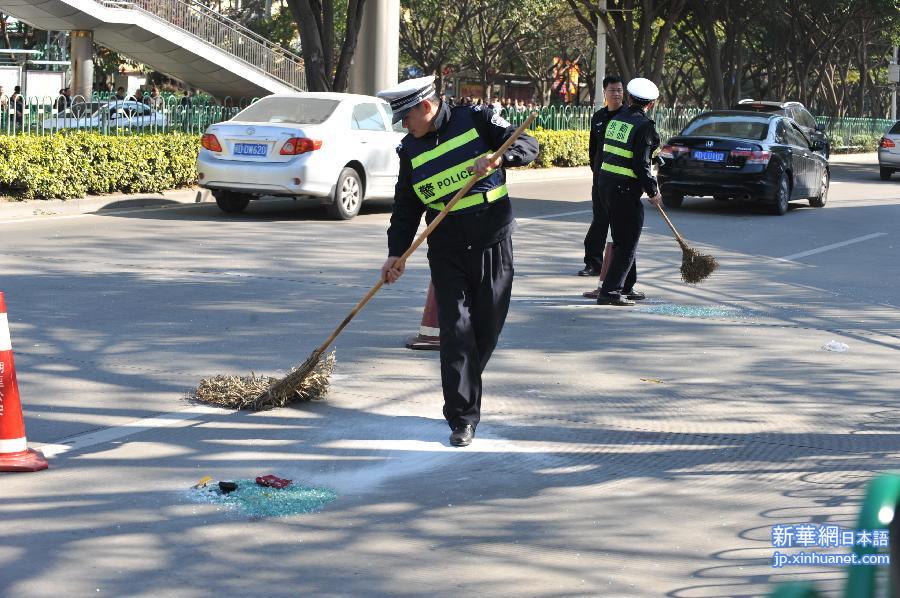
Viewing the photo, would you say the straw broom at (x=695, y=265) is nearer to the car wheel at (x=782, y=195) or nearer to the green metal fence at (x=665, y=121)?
the car wheel at (x=782, y=195)

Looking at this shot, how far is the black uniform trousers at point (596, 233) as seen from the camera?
11.3 metres

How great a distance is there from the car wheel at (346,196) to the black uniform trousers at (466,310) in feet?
32.6

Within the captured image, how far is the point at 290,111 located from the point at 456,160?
34.7ft

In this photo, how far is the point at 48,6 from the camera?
98.7 ft

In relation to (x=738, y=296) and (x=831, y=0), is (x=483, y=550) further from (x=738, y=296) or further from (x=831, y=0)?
(x=831, y=0)

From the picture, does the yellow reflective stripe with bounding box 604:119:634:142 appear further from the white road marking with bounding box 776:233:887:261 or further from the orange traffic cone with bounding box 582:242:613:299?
the white road marking with bounding box 776:233:887:261

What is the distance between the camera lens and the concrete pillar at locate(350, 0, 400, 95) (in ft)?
88.0

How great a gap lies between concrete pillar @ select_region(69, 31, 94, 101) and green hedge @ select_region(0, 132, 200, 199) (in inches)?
589

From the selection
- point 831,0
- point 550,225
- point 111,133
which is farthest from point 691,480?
point 831,0

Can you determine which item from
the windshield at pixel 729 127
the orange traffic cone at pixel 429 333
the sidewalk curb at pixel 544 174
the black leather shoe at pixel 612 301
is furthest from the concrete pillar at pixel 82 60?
the orange traffic cone at pixel 429 333

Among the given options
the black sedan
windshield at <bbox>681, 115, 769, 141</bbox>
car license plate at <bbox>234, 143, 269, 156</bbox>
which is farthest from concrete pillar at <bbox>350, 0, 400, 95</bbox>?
car license plate at <bbox>234, 143, 269, 156</bbox>

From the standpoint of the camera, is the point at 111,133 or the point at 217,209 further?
the point at 111,133

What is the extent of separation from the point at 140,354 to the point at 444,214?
2851mm

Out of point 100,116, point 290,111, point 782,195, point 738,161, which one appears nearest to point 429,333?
point 290,111
